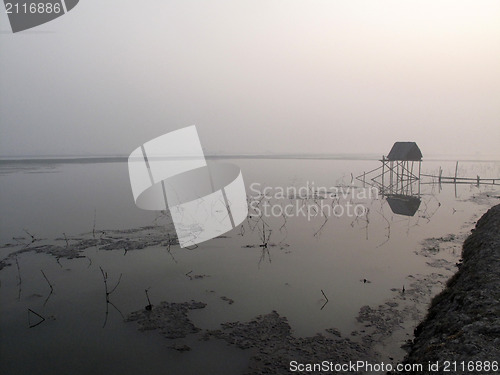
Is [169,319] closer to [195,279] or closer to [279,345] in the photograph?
[195,279]

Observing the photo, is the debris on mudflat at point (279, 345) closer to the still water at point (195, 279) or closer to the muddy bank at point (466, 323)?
the still water at point (195, 279)

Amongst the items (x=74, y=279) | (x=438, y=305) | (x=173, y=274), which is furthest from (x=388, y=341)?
(x=74, y=279)

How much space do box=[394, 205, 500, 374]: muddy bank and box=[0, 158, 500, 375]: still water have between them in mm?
1217

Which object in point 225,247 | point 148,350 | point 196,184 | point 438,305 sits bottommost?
point 196,184

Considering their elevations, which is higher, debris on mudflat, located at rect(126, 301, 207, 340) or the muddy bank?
the muddy bank

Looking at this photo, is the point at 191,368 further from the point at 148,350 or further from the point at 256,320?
the point at 256,320

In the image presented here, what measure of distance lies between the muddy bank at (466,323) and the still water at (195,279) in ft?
3.99

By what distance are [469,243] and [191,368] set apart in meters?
9.49

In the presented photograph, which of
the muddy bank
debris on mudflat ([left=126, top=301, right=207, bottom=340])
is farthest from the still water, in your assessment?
the muddy bank

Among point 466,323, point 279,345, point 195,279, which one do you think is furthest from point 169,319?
point 466,323

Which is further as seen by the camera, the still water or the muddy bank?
the still water

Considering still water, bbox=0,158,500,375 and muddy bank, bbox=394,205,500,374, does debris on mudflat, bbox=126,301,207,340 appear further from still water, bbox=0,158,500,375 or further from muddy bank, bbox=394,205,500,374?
muddy bank, bbox=394,205,500,374

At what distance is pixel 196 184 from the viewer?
24.0 metres

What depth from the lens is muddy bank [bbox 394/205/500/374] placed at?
3.65 m
